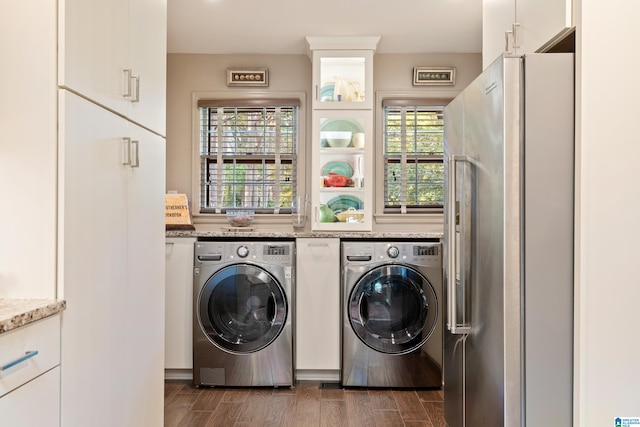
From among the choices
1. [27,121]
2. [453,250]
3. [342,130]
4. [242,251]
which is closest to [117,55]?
[27,121]

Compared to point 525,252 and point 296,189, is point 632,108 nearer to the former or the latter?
point 525,252

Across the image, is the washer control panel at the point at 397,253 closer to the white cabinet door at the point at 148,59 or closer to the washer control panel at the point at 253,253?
the washer control panel at the point at 253,253

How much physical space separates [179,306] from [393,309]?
1398 millimetres

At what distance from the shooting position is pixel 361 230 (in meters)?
3.34

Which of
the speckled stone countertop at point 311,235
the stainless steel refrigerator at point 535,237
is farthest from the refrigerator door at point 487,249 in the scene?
the speckled stone countertop at point 311,235

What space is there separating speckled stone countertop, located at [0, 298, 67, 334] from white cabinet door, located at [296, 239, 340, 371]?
6.19 ft

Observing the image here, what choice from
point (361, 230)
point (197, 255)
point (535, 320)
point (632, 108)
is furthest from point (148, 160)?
point (361, 230)

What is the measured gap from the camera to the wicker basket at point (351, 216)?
3.37 meters

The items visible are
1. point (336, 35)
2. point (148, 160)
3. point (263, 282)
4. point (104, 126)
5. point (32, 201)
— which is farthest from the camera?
point (336, 35)

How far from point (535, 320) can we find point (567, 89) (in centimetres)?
71

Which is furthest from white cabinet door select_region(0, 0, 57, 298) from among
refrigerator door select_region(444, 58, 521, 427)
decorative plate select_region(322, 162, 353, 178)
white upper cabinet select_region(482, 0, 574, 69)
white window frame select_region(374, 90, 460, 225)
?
white window frame select_region(374, 90, 460, 225)

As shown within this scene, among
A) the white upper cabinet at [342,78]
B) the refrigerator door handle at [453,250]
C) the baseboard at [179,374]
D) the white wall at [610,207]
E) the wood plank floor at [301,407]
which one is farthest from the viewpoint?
the white upper cabinet at [342,78]

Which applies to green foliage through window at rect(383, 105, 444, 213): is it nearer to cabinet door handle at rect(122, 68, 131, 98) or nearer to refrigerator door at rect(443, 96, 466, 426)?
refrigerator door at rect(443, 96, 466, 426)

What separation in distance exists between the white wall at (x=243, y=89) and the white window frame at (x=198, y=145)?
0.03 m
